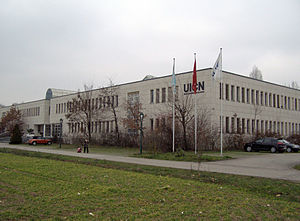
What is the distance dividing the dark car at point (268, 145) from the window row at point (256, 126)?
4830 mm

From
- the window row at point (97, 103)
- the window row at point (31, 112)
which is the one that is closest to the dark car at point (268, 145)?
the window row at point (97, 103)

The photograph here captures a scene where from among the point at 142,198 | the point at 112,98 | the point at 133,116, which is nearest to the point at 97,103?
the point at 112,98

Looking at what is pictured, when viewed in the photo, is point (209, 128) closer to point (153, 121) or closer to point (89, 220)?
point (153, 121)

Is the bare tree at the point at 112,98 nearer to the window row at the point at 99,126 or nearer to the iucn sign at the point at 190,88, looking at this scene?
the window row at the point at 99,126

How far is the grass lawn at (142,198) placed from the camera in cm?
658

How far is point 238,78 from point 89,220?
38270 mm

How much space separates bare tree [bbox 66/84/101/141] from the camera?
165 feet

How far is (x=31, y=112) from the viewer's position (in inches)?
3014

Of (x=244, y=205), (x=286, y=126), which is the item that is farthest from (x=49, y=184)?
(x=286, y=126)

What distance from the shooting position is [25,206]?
7066 millimetres

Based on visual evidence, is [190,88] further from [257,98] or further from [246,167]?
[246,167]

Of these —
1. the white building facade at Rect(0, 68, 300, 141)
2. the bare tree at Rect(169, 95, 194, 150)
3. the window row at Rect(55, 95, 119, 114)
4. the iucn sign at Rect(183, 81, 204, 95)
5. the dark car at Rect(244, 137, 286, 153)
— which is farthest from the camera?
the window row at Rect(55, 95, 119, 114)

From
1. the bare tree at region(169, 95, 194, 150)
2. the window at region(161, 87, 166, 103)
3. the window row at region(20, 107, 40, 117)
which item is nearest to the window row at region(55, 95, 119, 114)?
the window at region(161, 87, 166, 103)

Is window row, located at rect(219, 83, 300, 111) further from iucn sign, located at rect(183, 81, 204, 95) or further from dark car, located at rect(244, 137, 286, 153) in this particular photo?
dark car, located at rect(244, 137, 286, 153)
